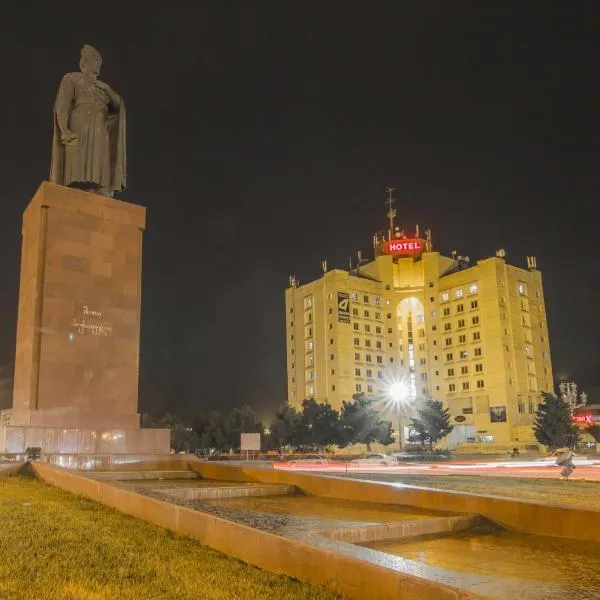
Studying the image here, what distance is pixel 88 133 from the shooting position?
2003 centimetres

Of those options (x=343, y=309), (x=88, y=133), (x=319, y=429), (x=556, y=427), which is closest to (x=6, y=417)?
(x=88, y=133)

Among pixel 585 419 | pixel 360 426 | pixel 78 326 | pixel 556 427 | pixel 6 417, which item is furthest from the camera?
pixel 585 419

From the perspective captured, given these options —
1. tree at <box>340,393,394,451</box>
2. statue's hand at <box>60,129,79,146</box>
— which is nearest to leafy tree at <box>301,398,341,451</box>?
tree at <box>340,393,394,451</box>

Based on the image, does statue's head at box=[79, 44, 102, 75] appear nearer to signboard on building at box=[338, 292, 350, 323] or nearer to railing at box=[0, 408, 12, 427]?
railing at box=[0, 408, 12, 427]

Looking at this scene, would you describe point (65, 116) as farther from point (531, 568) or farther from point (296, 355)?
point (296, 355)

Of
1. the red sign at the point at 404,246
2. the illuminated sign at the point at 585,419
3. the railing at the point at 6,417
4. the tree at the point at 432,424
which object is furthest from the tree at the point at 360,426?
the railing at the point at 6,417

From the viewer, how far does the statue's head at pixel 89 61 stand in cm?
2031

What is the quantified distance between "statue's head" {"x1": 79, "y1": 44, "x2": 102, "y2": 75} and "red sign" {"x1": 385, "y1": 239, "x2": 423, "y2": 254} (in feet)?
289

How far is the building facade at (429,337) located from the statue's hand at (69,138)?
7351cm

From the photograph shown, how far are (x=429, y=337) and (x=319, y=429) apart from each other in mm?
35179

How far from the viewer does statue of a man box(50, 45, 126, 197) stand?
64.5ft

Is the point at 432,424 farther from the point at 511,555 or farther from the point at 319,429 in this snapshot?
the point at 511,555

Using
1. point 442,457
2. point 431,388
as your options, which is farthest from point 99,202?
point 431,388

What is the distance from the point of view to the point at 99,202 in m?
19.2
